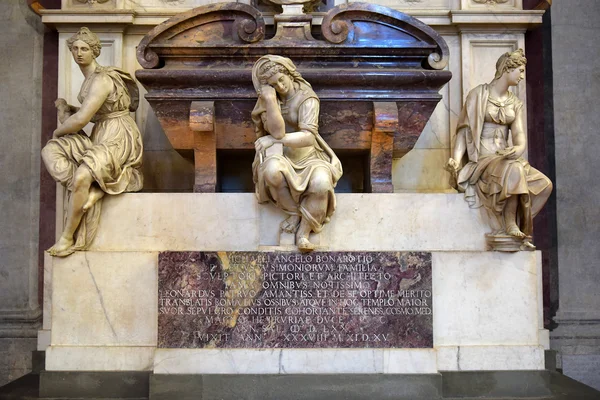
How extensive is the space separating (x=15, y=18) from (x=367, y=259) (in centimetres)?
470

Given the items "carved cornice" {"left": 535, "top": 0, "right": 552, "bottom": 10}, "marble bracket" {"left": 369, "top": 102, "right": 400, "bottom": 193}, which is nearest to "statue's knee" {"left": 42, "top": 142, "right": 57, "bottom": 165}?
"marble bracket" {"left": 369, "top": 102, "right": 400, "bottom": 193}

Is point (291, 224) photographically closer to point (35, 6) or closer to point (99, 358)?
point (99, 358)

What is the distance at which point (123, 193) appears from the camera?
17.7ft

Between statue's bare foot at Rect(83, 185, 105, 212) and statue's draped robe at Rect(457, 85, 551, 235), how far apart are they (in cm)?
288

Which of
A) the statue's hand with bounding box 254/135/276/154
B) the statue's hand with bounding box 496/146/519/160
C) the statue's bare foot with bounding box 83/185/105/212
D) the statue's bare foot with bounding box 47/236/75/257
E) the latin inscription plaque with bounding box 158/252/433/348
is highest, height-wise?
the statue's hand with bounding box 254/135/276/154

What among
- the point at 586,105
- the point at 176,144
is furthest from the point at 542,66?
the point at 176,144

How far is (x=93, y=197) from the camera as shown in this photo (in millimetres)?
5281

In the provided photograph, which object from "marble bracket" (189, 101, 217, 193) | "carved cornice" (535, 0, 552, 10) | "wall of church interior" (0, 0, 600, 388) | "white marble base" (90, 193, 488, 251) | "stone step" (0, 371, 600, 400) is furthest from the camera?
"wall of church interior" (0, 0, 600, 388)

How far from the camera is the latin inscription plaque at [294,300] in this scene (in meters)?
5.14

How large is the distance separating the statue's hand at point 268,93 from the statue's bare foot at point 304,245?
43.5 inches

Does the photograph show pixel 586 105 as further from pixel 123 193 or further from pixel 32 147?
pixel 32 147

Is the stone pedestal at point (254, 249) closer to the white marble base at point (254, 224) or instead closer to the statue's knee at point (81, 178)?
the white marble base at point (254, 224)

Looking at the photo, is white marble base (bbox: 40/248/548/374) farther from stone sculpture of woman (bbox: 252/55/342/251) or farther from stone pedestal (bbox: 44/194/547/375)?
stone sculpture of woman (bbox: 252/55/342/251)

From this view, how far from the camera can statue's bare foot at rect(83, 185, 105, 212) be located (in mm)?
5246
